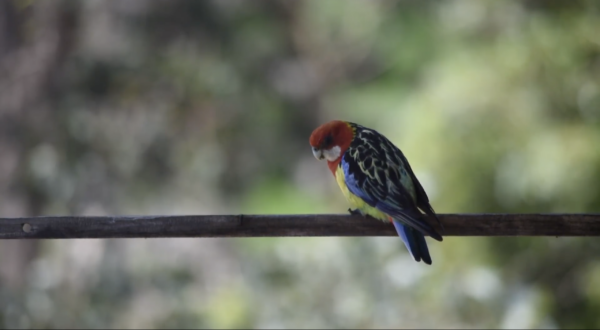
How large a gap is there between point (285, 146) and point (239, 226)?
518cm

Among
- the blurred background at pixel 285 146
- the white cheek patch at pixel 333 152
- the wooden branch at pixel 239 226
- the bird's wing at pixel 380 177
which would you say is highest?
the wooden branch at pixel 239 226

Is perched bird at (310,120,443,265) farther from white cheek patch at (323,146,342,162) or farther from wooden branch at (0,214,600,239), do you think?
wooden branch at (0,214,600,239)

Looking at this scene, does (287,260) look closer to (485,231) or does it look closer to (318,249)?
(318,249)

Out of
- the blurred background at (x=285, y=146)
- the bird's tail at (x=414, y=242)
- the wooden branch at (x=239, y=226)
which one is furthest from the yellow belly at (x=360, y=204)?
the blurred background at (x=285, y=146)

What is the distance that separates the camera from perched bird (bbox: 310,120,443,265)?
192cm

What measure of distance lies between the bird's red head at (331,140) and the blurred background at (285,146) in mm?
1560

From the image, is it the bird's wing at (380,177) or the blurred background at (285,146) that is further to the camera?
the blurred background at (285,146)

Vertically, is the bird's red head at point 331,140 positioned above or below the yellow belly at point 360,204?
above

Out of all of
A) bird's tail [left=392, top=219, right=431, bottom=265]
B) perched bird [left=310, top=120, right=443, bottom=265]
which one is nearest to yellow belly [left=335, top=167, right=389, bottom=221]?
perched bird [left=310, top=120, right=443, bottom=265]

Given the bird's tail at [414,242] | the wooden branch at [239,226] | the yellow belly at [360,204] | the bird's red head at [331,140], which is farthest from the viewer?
the bird's red head at [331,140]

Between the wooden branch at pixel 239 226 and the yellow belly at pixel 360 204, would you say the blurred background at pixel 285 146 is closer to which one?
the yellow belly at pixel 360 204

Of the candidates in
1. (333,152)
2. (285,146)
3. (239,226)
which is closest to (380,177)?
(333,152)

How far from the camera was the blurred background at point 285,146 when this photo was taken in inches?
149

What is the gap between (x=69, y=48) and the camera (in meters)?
5.58
